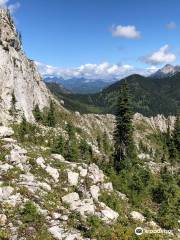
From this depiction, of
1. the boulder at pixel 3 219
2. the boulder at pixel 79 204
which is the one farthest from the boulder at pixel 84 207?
the boulder at pixel 3 219

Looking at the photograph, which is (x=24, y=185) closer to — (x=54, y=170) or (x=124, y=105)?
(x=54, y=170)

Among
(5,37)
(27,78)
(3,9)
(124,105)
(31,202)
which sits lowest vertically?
(31,202)

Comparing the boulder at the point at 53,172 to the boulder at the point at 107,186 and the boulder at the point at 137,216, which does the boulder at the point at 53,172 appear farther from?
the boulder at the point at 137,216

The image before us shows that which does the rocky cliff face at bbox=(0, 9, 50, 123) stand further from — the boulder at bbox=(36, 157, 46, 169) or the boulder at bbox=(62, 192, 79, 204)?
the boulder at bbox=(62, 192, 79, 204)

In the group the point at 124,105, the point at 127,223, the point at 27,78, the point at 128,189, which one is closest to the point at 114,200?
the point at 127,223

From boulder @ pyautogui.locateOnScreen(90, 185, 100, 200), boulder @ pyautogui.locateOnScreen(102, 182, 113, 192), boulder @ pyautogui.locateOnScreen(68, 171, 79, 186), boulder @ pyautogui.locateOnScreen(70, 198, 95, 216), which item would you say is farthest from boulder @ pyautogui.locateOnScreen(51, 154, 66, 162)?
boulder @ pyautogui.locateOnScreen(70, 198, 95, 216)

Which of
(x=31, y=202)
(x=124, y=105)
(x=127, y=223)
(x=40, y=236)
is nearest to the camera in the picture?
(x=40, y=236)

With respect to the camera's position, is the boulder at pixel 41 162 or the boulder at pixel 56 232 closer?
the boulder at pixel 56 232

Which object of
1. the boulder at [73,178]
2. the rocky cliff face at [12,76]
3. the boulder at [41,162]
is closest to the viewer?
the boulder at [73,178]

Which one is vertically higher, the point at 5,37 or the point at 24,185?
the point at 5,37

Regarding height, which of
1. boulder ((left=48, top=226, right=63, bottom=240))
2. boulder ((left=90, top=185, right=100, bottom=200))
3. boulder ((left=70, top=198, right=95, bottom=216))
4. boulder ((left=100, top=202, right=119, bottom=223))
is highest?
boulder ((left=90, top=185, right=100, bottom=200))

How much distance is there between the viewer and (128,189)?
3738cm

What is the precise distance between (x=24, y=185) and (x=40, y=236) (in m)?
6.95

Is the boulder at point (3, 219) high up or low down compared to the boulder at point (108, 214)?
up
